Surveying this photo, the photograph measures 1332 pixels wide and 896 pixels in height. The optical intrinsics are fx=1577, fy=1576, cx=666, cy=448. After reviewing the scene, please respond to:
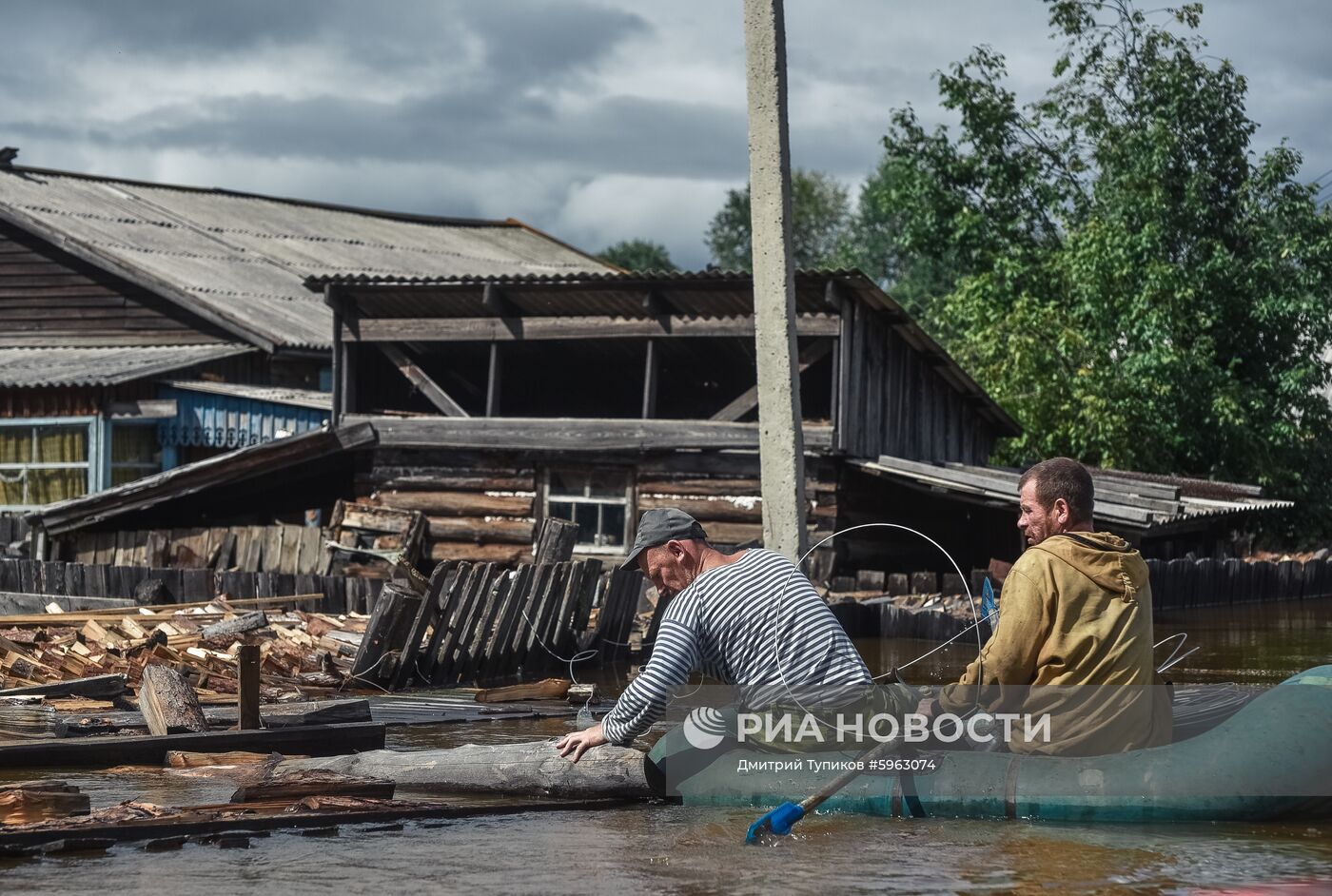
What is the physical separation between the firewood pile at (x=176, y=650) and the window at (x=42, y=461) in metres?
10.2

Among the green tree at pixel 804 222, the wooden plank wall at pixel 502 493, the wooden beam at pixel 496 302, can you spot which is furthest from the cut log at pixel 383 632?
the green tree at pixel 804 222

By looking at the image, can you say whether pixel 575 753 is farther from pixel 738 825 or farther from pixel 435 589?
pixel 435 589

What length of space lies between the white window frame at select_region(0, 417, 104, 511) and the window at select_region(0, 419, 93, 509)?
0.01m

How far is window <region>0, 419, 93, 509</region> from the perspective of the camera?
77.3ft

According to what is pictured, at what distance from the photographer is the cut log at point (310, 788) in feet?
23.1

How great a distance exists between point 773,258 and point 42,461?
15.9 m

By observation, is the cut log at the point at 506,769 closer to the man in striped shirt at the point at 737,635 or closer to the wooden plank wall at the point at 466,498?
the man in striped shirt at the point at 737,635

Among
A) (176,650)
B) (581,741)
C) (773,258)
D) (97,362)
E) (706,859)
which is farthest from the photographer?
→ (97,362)

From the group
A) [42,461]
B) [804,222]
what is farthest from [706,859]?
[804,222]

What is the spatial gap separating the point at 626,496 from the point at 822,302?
3.67m

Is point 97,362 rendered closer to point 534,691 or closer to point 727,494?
point 727,494

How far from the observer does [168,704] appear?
8805 millimetres

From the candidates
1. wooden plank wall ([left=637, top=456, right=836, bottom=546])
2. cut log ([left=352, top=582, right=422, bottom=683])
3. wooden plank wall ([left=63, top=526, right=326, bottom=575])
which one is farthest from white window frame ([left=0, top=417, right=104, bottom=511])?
cut log ([left=352, top=582, right=422, bottom=683])

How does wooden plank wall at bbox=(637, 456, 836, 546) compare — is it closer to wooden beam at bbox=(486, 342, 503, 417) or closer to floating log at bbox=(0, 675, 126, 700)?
wooden beam at bbox=(486, 342, 503, 417)
